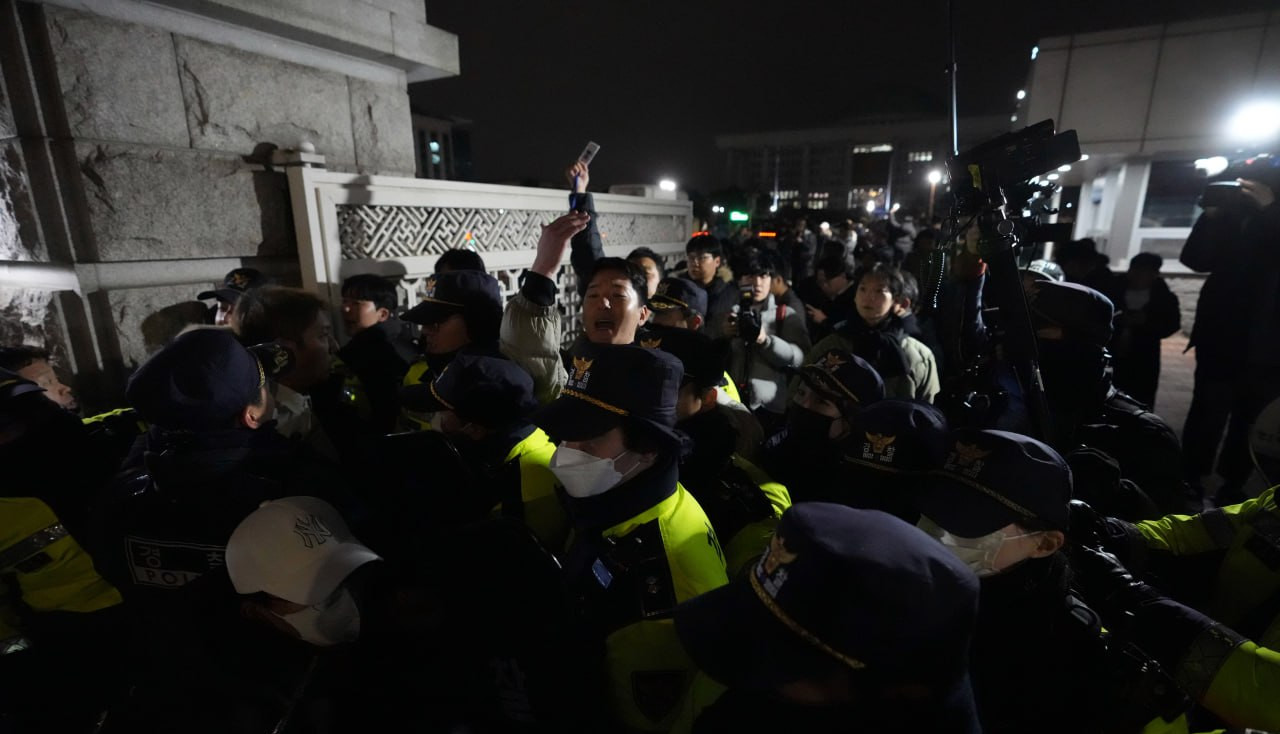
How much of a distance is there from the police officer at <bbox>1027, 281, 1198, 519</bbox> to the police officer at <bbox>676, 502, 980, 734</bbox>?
2.07 meters

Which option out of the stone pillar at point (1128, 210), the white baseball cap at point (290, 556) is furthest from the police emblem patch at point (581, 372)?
the stone pillar at point (1128, 210)

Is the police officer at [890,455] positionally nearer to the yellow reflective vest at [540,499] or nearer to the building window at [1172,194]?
the yellow reflective vest at [540,499]

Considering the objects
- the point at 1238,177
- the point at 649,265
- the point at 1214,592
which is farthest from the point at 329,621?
the point at 1238,177

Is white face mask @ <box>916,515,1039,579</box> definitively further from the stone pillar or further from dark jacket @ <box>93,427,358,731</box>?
the stone pillar

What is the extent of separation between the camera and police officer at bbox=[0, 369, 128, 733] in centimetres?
190

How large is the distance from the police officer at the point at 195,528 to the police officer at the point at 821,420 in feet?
6.41

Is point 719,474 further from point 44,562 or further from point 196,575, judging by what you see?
point 44,562

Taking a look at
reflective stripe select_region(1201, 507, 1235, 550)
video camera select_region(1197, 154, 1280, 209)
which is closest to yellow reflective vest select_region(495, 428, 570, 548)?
reflective stripe select_region(1201, 507, 1235, 550)

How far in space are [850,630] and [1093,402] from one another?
8.58 feet

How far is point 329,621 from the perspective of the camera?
4.93ft

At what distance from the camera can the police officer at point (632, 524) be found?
1.58 metres

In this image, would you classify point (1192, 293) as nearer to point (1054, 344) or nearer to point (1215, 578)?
point (1054, 344)

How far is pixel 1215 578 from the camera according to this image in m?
2.06

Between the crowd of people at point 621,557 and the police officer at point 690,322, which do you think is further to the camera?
the police officer at point 690,322
